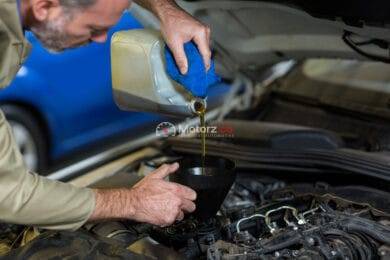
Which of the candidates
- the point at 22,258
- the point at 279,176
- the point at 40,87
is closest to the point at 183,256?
the point at 22,258

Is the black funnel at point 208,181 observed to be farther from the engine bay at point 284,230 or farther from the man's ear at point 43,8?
the man's ear at point 43,8

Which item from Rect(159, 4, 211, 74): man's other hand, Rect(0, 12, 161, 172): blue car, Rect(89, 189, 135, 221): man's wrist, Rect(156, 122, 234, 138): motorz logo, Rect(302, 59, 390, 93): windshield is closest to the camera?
Rect(89, 189, 135, 221): man's wrist

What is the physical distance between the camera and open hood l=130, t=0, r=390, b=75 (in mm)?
1734

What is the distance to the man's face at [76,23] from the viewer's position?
1.32 meters

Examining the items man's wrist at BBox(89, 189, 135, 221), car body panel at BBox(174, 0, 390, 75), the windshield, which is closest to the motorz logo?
car body panel at BBox(174, 0, 390, 75)

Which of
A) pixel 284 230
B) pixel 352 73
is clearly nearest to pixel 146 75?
pixel 284 230

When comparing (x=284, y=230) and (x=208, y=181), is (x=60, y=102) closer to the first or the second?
(x=208, y=181)

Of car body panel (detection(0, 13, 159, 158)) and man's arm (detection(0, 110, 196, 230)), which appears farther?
car body panel (detection(0, 13, 159, 158))

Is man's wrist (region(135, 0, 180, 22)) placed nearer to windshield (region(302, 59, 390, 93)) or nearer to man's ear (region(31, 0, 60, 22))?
man's ear (region(31, 0, 60, 22))

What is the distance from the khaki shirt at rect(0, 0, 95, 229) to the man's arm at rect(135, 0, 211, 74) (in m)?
0.42

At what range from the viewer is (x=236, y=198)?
6.25 feet

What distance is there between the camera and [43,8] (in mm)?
1304

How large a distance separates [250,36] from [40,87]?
1367mm

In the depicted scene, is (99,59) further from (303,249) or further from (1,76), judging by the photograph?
(303,249)
